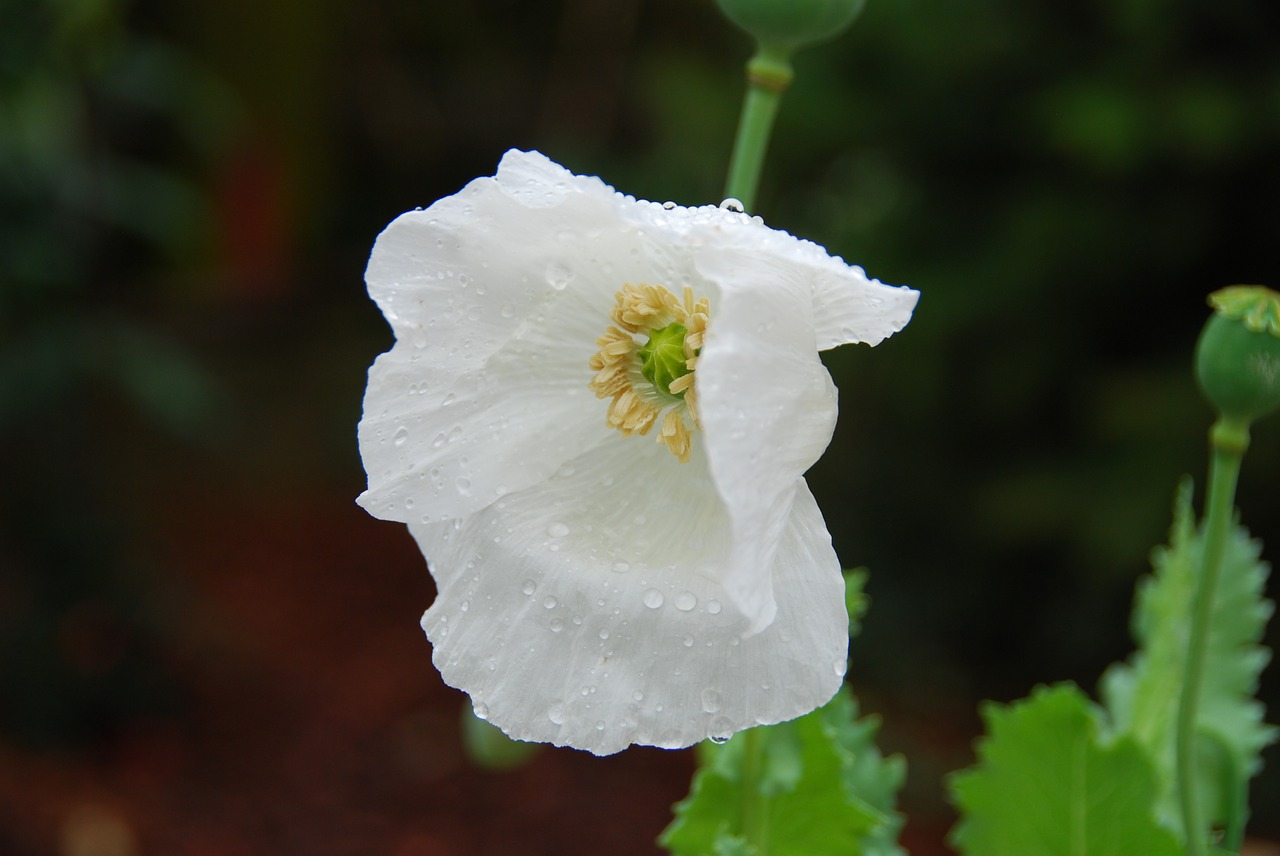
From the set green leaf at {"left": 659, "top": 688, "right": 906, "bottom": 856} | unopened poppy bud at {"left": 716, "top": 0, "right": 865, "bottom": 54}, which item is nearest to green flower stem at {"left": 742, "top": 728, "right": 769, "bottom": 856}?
green leaf at {"left": 659, "top": 688, "right": 906, "bottom": 856}

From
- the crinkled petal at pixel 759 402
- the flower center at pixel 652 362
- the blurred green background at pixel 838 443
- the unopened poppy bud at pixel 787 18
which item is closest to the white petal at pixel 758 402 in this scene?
the crinkled petal at pixel 759 402

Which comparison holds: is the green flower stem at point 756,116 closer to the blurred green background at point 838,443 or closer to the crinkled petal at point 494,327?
the crinkled petal at point 494,327

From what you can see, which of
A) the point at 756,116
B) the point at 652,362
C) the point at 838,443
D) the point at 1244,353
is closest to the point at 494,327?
the point at 652,362

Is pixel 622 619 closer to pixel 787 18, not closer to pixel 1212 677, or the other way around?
pixel 787 18

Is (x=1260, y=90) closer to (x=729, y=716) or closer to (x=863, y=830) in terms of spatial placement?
(x=863, y=830)

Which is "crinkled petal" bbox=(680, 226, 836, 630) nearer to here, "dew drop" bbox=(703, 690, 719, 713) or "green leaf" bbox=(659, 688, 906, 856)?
"dew drop" bbox=(703, 690, 719, 713)

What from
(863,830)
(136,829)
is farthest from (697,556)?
(136,829)
